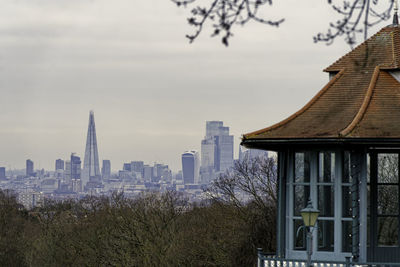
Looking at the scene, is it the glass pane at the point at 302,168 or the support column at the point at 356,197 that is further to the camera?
the glass pane at the point at 302,168

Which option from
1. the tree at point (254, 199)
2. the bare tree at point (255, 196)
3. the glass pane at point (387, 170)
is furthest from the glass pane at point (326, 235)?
the bare tree at point (255, 196)

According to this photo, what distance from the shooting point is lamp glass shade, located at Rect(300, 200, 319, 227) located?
1666 cm

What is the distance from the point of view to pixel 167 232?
206 feet

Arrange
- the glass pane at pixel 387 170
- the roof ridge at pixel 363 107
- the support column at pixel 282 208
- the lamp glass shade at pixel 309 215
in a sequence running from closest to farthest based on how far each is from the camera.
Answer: the lamp glass shade at pixel 309 215
the roof ridge at pixel 363 107
the glass pane at pixel 387 170
the support column at pixel 282 208

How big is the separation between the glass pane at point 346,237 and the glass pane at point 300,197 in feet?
2.85

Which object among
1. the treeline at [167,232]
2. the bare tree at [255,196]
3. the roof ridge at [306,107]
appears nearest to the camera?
the roof ridge at [306,107]

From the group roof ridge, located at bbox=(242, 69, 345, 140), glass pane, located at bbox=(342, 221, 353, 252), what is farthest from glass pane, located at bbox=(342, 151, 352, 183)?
roof ridge, located at bbox=(242, 69, 345, 140)

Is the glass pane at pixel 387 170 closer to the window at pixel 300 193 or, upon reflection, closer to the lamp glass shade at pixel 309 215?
A: the window at pixel 300 193

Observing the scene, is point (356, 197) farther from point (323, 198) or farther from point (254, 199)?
point (254, 199)

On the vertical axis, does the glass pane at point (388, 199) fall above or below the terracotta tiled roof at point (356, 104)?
below

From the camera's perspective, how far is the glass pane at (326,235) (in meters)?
17.5

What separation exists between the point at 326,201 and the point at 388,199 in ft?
3.34

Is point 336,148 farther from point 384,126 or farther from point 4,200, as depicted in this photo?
point 4,200

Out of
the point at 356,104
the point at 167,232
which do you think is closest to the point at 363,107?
the point at 356,104
